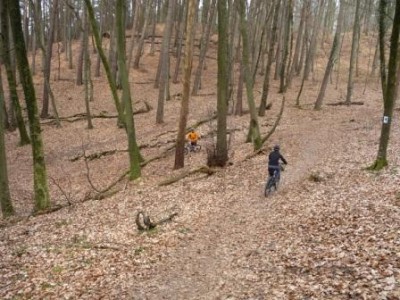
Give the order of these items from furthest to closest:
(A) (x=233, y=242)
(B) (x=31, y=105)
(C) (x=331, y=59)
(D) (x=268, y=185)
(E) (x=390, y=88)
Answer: (C) (x=331, y=59) < (D) (x=268, y=185) < (B) (x=31, y=105) < (E) (x=390, y=88) < (A) (x=233, y=242)

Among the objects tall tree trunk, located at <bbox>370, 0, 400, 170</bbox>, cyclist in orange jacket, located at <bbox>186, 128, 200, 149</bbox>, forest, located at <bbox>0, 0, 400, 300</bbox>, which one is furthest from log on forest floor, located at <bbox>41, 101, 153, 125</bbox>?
tall tree trunk, located at <bbox>370, 0, 400, 170</bbox>

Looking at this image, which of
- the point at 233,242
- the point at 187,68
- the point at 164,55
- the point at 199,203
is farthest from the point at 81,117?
the point at 233,242

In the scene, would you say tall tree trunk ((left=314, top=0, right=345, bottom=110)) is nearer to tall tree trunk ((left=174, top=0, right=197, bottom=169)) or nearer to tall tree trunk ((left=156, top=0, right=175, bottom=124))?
tall tree trunk ((left=156, top=0, right=175, bottom=124))

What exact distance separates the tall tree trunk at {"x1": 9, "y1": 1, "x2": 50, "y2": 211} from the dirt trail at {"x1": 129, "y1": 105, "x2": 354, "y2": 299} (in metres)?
5.27

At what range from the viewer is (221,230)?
31.7ft

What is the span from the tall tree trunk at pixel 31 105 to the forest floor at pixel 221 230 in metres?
0.79

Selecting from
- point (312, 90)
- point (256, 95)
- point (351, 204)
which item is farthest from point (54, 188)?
point (312, 90)

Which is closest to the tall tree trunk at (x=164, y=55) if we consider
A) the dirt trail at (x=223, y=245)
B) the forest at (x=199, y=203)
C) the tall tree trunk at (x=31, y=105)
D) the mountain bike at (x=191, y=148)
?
the forest at (x=199, y=203)

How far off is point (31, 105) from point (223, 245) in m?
6.73

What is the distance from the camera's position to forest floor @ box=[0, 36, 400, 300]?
6.82m

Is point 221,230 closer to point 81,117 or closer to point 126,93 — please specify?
point 126,93

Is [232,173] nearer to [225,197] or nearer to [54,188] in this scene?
[225,197]

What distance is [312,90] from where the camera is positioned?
110ft

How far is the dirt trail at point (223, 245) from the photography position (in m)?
7.02
